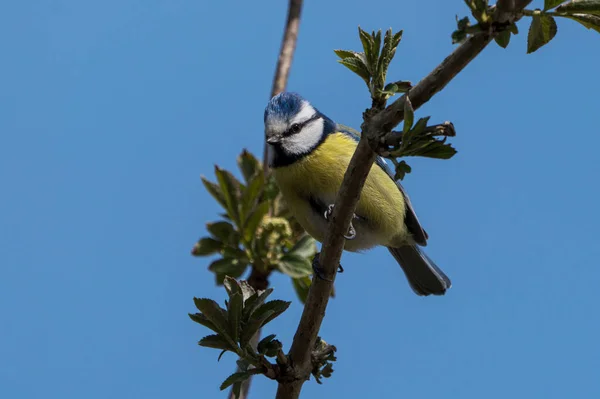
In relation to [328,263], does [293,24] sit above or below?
above

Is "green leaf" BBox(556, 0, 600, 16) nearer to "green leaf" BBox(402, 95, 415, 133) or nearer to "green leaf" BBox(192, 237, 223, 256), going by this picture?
"green leaf" BBox(402, 95, 415, 133)

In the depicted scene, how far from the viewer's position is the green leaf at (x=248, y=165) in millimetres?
3916

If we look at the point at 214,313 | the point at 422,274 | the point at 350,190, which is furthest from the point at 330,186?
the point at 214,313

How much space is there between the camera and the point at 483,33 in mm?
1928

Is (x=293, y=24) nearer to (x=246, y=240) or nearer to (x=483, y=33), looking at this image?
(x=246, y=240)

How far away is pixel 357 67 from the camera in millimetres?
2289

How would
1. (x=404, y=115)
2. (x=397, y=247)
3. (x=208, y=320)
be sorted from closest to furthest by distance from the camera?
(x=404, y=115) < (x=208, y=320) < (x=397, y=247)

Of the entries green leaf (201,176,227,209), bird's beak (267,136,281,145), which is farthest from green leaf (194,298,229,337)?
bird's beak (267,136,281,145)

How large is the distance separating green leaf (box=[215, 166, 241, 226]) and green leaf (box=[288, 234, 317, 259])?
12.5 inches

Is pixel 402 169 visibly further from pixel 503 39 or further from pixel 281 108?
pixel 281 108

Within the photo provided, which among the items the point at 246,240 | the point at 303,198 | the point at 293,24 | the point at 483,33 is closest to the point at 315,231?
the point at 303,198

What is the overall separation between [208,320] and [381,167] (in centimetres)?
208

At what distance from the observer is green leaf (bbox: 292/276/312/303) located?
3.83 m

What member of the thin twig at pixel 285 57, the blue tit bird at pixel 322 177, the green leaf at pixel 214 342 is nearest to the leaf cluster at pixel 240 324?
the green leaf at pixel 214 342
